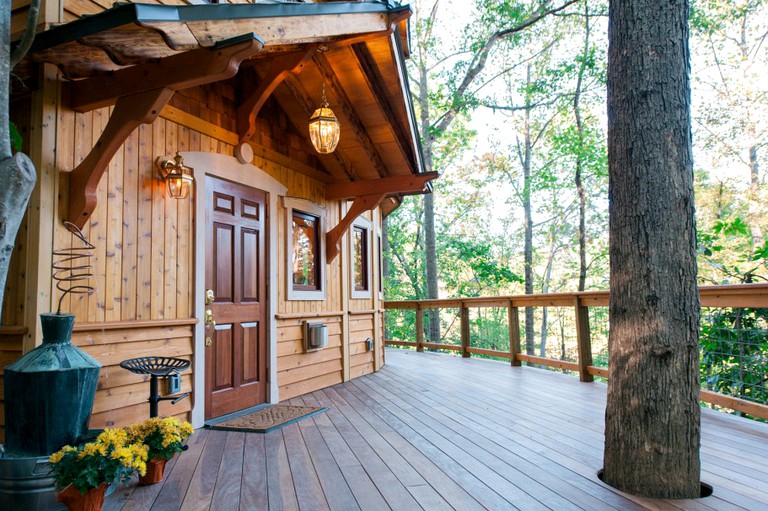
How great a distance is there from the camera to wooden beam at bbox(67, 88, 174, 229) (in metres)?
2.75

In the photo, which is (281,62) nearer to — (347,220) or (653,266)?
(347,220)

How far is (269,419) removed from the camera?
157 inches

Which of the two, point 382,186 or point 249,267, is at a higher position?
point 382,186

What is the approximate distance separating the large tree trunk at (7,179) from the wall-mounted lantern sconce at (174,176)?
1553mm

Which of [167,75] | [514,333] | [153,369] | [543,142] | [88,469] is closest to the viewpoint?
[88,469]

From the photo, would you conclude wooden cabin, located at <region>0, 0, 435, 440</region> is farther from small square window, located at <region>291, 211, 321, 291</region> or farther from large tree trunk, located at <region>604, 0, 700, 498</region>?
large tree trunk, located at <region>604, 0, 700, 498</region>

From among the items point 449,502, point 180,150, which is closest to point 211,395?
point 180,150

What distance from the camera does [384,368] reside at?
6980 mm

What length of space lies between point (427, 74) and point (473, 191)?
421cm

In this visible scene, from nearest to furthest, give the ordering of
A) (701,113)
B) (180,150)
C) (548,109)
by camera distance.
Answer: (180,150)
(701,113)
(548,109)

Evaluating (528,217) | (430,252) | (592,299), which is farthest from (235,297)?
(528,217)

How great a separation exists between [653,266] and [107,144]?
10.0ft

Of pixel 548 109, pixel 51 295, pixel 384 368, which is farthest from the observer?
pixel 548 109

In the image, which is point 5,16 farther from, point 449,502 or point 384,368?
point 384,368
